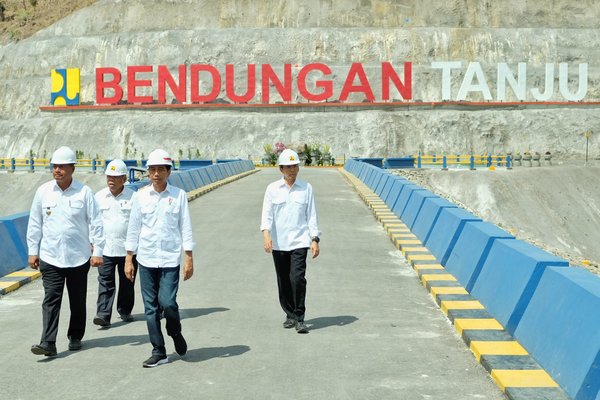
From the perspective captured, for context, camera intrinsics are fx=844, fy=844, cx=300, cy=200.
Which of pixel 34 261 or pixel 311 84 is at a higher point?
pixel 311 84

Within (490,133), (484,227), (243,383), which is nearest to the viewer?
(243,383)

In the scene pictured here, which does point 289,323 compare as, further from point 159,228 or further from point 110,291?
point 159,228

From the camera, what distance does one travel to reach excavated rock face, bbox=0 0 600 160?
7406 centimetres

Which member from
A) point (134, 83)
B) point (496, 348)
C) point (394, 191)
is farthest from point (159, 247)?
point (134, 83)

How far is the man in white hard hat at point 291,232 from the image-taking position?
9539mm

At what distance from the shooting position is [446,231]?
14562 mm

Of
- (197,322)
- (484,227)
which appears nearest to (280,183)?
(197,322)

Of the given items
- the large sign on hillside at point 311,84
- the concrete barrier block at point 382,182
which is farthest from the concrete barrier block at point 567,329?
the large sign on hillside at point 311,84

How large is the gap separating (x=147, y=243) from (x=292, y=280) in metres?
2.05

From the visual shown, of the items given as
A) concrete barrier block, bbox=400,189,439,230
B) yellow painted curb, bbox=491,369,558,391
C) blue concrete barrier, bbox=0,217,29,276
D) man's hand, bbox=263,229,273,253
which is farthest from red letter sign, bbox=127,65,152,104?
yellow painted curb, bbox=491,369,558,391

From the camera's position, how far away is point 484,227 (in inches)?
469

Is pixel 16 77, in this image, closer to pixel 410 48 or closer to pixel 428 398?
pixel 410 48

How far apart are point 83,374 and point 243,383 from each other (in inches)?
60.1

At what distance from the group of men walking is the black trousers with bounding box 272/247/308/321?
0.04 feet
